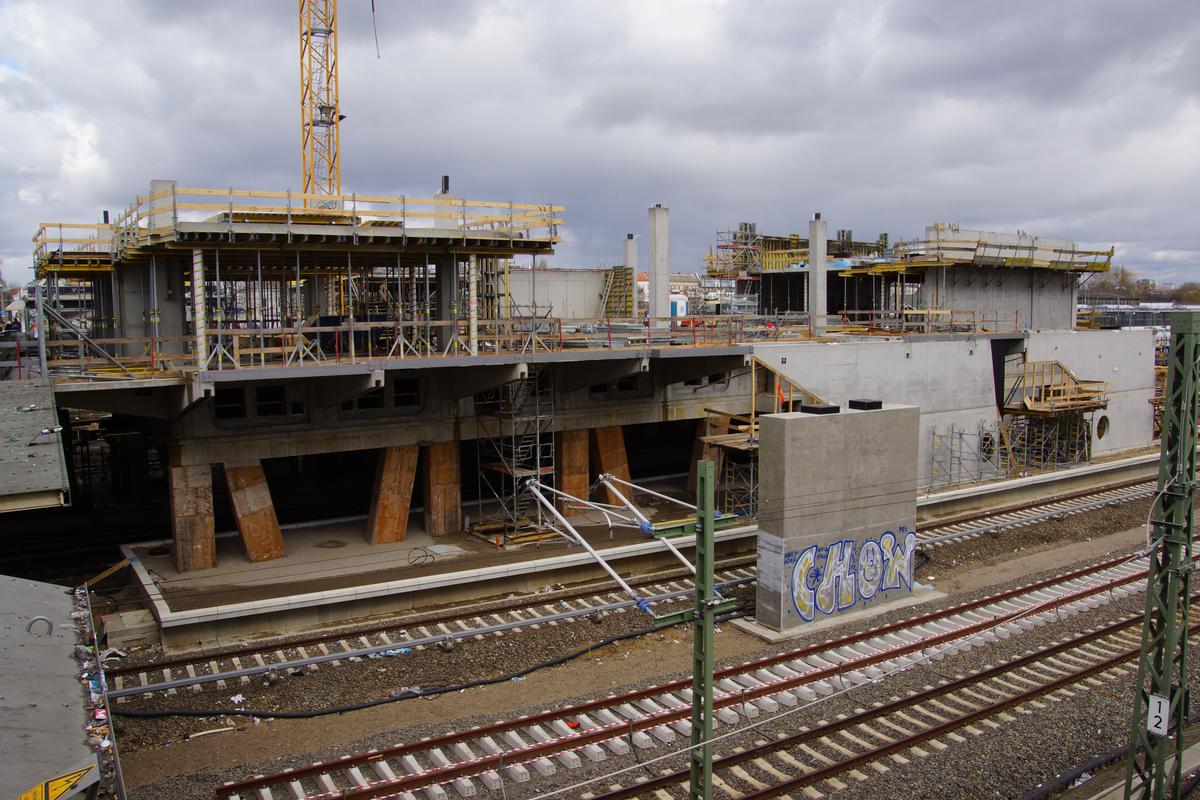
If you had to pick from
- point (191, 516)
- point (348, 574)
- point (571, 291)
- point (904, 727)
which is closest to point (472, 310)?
point (348, 574)

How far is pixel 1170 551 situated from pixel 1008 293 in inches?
1272

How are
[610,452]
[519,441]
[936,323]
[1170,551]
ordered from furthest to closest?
[936,323], [610,452], [519,441], [1170,551]

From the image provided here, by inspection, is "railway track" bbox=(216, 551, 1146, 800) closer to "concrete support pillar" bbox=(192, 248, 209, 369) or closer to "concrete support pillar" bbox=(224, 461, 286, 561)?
"concrete support pillar" bbox=(192, 248, 209, 369)

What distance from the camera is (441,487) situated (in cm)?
2269

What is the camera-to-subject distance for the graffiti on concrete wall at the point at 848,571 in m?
16.9

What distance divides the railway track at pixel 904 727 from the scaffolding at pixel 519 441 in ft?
33.9

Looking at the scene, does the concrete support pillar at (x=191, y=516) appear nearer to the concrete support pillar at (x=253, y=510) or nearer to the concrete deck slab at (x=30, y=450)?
the concrete support pillar at (x=253, y=510)

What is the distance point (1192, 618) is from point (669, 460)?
19.2 metres

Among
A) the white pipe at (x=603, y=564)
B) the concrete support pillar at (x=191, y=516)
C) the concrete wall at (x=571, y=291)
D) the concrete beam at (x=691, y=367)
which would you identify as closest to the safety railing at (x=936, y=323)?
the concrete beam at (x=691, y=367)

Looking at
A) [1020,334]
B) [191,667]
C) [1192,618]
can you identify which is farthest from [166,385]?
[1020,334]

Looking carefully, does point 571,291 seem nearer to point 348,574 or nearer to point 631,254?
point 631,254

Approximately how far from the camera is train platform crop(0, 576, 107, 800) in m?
6.83

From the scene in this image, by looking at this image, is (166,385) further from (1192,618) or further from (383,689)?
(1192,618)

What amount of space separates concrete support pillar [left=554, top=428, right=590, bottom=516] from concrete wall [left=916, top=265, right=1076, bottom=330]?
1868 centimetres
